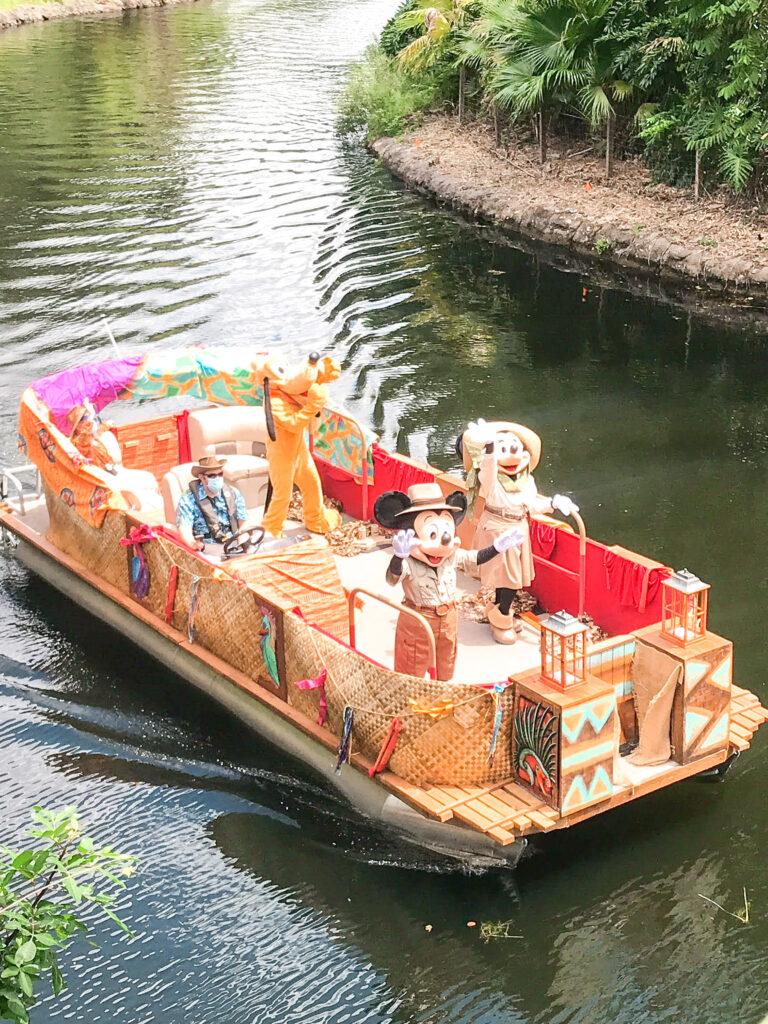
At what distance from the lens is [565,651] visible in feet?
23.5

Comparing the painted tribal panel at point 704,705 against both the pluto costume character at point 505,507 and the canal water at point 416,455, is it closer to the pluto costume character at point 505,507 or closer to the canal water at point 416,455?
the canal water at point 416,455

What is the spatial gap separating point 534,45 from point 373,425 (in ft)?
30.8

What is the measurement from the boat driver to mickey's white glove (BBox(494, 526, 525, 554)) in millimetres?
2367

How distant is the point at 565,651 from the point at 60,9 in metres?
44.4

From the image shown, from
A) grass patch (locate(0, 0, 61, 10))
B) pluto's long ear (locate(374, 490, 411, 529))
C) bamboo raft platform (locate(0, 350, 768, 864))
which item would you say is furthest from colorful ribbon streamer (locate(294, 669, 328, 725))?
grass patch (locate(0, 0, 61, 10))

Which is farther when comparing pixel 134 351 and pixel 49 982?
pixel 134 351

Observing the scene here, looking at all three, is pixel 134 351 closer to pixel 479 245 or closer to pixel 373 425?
pixel 373 425

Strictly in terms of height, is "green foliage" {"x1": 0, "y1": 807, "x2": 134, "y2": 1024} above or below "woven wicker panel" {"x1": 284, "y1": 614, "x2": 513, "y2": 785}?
above

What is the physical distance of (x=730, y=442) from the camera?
1391 cm

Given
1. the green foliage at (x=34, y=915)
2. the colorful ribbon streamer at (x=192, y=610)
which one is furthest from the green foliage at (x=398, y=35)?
the green foliage at (x=34, y=915)

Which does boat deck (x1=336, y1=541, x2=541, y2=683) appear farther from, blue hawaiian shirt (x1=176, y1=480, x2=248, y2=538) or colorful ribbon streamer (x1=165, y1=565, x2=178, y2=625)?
colorful ribbon streamer (x1=165, y1=565, x2=178, y2=625)

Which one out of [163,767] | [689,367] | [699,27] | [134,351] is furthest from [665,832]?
[699,27]

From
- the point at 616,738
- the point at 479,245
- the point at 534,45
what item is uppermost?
the point at 534,45

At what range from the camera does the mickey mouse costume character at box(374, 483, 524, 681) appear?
796cm
